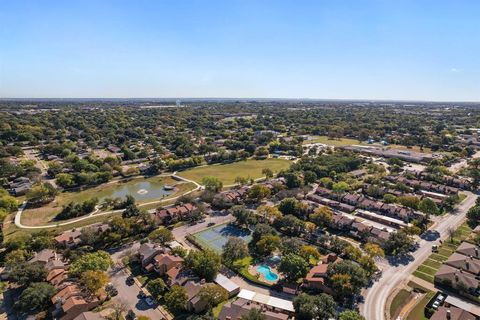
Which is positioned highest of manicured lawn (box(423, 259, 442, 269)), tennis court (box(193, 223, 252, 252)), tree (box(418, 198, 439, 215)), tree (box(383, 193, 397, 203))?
tree (box(418, 198, 439, 215))

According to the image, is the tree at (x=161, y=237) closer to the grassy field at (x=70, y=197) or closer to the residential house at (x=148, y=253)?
the residential house at (x=148, y=253)

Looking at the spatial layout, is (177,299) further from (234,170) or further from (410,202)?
(234,170)

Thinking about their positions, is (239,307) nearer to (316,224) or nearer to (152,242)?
(152,242)

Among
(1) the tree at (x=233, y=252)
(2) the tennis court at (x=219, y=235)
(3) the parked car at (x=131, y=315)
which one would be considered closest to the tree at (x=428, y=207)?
(2) the tennis court at (x=219, y=235)

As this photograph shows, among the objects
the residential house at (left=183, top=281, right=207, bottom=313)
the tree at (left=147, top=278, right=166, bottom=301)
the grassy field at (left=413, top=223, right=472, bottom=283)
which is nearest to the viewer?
the residential house at (left=183, top=281, right=207, bottom=313)

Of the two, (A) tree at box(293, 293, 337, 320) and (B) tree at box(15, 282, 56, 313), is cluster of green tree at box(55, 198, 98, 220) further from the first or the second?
(A) tree at box(293, 293, 337, 320)

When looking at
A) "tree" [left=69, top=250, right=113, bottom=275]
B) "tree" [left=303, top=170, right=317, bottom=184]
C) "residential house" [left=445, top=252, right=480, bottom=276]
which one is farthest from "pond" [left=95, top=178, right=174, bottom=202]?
"residential house" [left=445, top=252, right=480, bottom=276]

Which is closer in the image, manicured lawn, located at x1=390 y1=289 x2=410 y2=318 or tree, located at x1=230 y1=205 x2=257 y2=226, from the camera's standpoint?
manicured lawn, located at x1=390 y1=289 x2=410 y2=318
